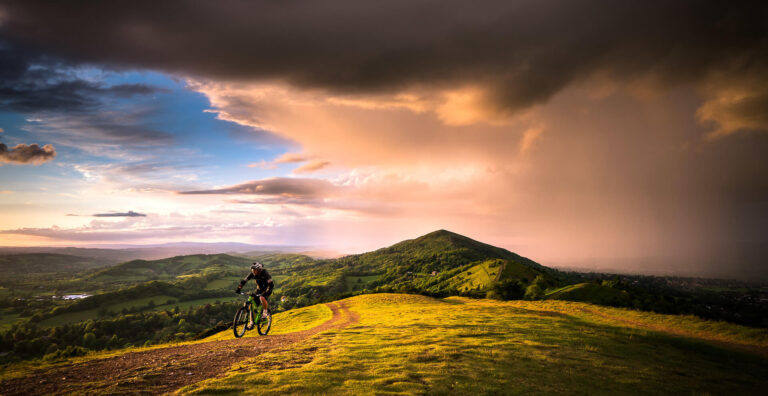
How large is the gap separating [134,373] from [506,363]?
17.8m

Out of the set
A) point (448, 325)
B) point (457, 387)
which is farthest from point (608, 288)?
point (457, 387)

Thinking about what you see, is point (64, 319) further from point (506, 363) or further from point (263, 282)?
point (506, 363)

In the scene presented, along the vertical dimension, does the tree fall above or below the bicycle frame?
below

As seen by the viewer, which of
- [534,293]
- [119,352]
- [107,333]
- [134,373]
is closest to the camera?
[134,373]

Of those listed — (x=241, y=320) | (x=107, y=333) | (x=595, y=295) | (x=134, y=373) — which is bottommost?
(x=107, y=333)

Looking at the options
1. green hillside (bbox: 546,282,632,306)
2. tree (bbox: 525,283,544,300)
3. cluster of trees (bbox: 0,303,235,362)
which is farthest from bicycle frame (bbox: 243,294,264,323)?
cluster of trees (bbox: 0,303,235,362)

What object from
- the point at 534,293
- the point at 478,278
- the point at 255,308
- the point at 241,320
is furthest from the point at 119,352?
the point at 478,278

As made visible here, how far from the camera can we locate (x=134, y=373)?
12844mm

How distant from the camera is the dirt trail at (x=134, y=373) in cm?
1097

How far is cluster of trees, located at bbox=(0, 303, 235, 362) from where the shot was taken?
398 feet

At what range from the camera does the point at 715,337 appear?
27.6 m

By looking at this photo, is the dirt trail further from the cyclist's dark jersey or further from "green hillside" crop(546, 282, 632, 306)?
"green hillside" crop(546, 282, 632, 306)

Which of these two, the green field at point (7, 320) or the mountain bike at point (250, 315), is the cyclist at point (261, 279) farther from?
the green field at point (7, 320)

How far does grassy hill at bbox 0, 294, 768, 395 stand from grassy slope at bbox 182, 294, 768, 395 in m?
0.07
